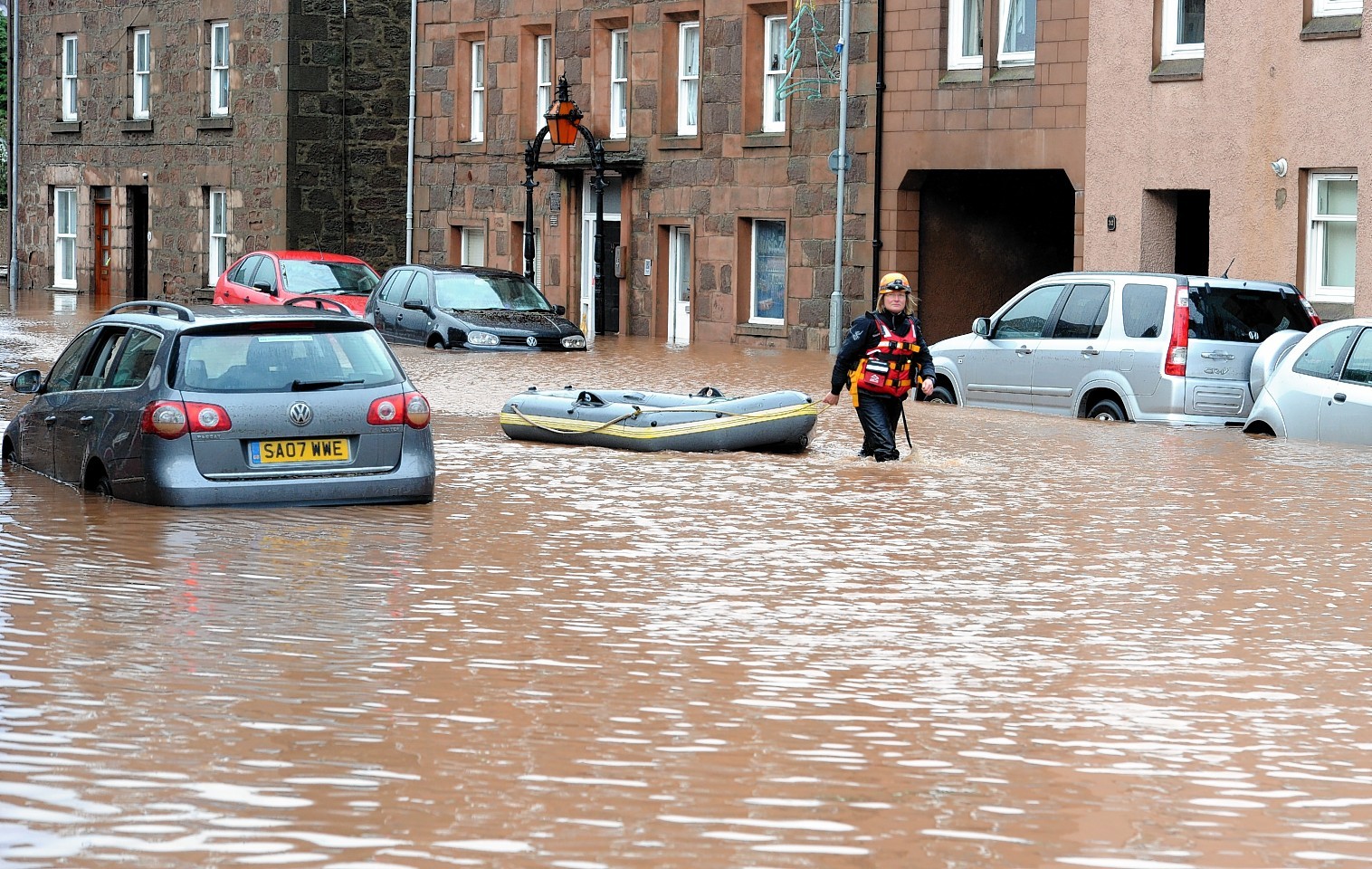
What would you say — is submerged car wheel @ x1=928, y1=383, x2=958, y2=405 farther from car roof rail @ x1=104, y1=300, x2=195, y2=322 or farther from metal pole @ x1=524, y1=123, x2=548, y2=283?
metal pole @ x1=524, y1=123, x2=548, y2=283

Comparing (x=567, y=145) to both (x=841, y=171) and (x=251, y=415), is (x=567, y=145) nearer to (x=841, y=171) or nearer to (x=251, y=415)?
(x=841, y=171)

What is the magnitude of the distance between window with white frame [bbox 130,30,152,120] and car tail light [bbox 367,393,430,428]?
40.8 m

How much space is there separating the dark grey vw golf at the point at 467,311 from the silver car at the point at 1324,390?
564 inches

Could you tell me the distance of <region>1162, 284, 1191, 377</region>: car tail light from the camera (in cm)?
1889

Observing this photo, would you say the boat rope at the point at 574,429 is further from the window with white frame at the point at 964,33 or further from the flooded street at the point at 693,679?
the window with white frame at the point at 964,33

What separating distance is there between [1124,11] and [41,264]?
116 ft

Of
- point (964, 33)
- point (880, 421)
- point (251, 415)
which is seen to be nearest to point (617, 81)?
point (964, 33)

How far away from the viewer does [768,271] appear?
35312 mm

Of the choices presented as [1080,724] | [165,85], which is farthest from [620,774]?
[165,85]

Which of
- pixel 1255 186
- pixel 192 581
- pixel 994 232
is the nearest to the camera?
pixel 192 581

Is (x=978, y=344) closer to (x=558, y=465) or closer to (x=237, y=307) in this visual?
(x=558, y=465)

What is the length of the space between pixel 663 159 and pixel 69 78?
77.2 ft

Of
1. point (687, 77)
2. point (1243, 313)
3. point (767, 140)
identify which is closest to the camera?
point (1243, 313)

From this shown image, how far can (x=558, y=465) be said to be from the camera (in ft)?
52.9
